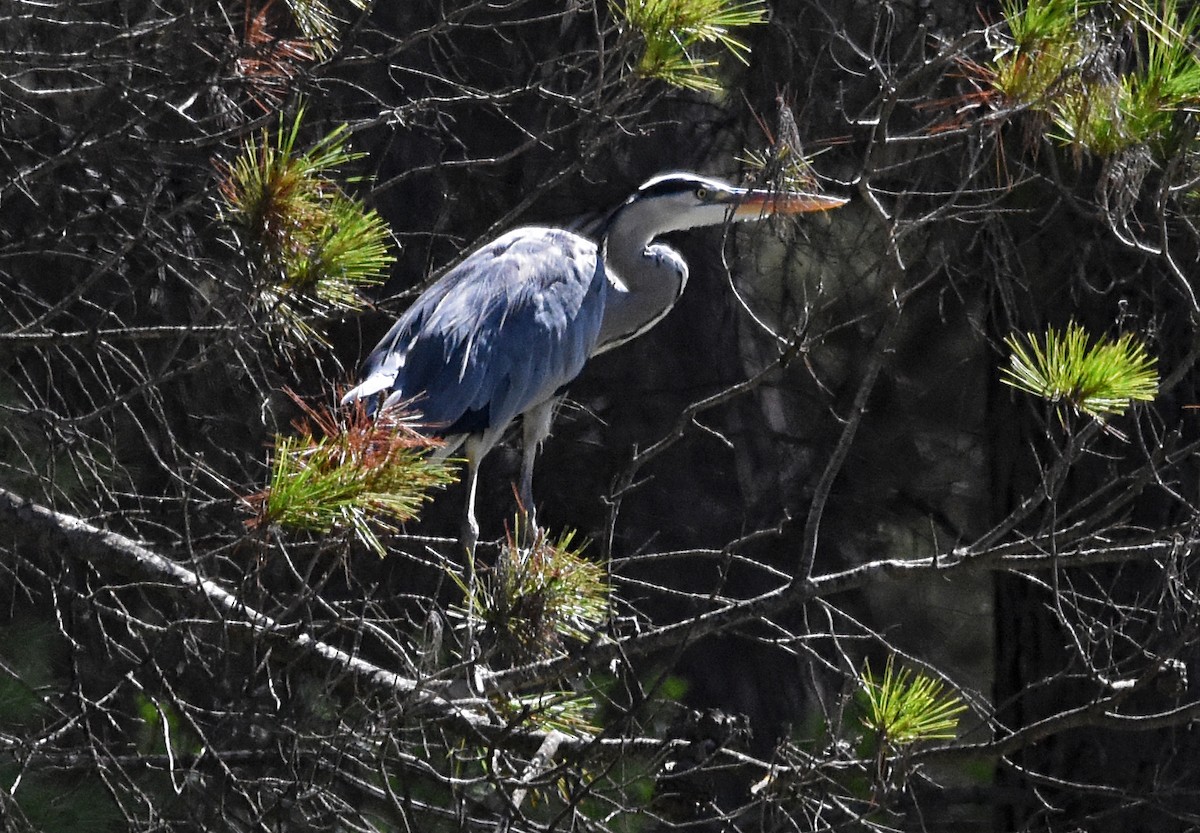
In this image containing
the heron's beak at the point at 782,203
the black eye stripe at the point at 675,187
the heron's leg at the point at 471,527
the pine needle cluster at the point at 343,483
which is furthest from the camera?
the black eye stripe at the point at 675,187

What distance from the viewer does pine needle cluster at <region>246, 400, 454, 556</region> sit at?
48.8 inches

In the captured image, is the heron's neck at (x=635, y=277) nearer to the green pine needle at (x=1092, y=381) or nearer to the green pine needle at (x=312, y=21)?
the green pine needle at (x=312, y=21)

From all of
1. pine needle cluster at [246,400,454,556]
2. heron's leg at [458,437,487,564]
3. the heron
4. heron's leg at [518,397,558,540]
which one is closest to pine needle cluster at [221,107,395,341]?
pine needle cluster at [246,400,454,556]

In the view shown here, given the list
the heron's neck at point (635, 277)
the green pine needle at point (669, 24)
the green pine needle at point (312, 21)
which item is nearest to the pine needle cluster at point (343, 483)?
the green pine needle at point (669, 24)

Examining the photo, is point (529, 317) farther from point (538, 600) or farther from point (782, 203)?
point (538, 600)

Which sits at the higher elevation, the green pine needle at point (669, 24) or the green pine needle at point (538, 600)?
the green pine needle at point (669, 24)

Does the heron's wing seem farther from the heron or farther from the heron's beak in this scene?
the heron's beak

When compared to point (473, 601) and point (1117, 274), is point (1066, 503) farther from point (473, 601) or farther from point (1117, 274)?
point (473, 601)

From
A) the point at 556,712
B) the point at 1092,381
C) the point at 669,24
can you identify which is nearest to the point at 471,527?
the point at 556,712

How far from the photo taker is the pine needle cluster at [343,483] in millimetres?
1238

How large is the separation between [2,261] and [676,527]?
141 centimetres

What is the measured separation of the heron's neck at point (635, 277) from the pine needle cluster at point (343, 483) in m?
1.60

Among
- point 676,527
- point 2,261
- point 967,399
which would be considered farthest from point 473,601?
point 967,399

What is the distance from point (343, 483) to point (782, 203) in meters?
0.84
